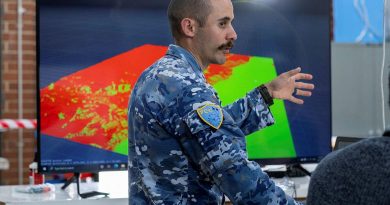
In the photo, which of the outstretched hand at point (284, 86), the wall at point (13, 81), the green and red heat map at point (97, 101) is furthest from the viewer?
the wall at point (13, 81)

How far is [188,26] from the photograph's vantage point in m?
1.75

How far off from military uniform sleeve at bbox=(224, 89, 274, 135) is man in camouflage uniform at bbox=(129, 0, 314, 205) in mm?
207

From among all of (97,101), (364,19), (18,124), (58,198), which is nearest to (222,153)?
(58,198)

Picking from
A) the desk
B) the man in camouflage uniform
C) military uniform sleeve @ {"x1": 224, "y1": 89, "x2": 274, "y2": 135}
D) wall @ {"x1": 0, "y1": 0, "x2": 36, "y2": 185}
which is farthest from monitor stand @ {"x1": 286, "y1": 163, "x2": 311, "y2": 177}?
→ wall @ {"x1": 0, "y1": 0, "x2": 36, "y2": 185}

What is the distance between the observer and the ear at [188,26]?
175 cm

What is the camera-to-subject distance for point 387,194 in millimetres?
896

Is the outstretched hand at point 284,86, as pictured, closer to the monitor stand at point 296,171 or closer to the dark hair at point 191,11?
the dark hair at point 191,11

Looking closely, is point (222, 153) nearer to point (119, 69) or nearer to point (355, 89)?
point (119, 69)

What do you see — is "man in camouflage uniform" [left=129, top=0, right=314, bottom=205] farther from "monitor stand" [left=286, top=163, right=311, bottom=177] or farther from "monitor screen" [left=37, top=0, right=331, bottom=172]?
"monitor stand" [left=286, top=163, right=311, bottom=177]

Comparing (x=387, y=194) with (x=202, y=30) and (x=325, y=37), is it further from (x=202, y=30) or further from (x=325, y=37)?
(x=325, y=37)

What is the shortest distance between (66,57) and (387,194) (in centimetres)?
198

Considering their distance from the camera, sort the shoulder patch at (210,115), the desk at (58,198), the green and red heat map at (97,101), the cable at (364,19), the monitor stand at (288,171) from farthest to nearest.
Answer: the cable at (364,19), the monitor stand at (288,171), the green and red heat map at (97,101), the desk at (58,198), the shoulder patch at (210,115)

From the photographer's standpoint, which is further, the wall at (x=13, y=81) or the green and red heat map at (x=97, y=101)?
the wall at (x=13, y=81)

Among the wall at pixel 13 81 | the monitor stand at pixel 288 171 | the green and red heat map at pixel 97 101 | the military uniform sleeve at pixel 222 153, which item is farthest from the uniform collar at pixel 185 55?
the wall at pixel 13 81
